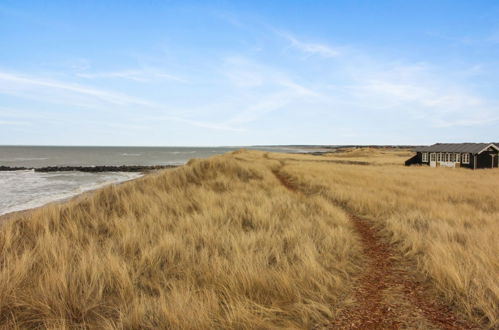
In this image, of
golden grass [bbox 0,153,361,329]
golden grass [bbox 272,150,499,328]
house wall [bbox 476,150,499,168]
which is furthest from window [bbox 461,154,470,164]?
golden grass [bbox 0,153,361,329]

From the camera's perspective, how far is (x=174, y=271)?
5004mm

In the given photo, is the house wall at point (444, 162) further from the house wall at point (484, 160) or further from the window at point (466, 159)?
the house wall at point (484, 160)

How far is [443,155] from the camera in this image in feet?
147

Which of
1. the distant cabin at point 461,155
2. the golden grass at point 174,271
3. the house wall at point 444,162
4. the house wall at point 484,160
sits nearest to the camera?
the golden grass at point 174,271

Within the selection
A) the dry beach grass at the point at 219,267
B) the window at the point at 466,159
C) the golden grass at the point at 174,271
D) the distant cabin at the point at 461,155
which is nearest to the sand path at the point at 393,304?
the dry beach grass at the point at 219,267

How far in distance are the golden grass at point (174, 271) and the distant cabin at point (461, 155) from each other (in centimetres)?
4388

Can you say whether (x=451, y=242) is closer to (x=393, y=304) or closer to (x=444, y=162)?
(x=393, y=304)

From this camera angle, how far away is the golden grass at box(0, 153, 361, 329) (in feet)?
11.8

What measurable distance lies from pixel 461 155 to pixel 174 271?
51.0 metres

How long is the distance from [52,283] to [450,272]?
6.28 m

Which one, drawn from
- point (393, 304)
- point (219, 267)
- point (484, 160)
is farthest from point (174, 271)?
point (484, 160)

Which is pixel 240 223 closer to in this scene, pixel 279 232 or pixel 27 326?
pixel 279 232

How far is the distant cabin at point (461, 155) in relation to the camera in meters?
40.8

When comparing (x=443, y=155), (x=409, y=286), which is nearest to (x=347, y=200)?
(x=409, y=286)
